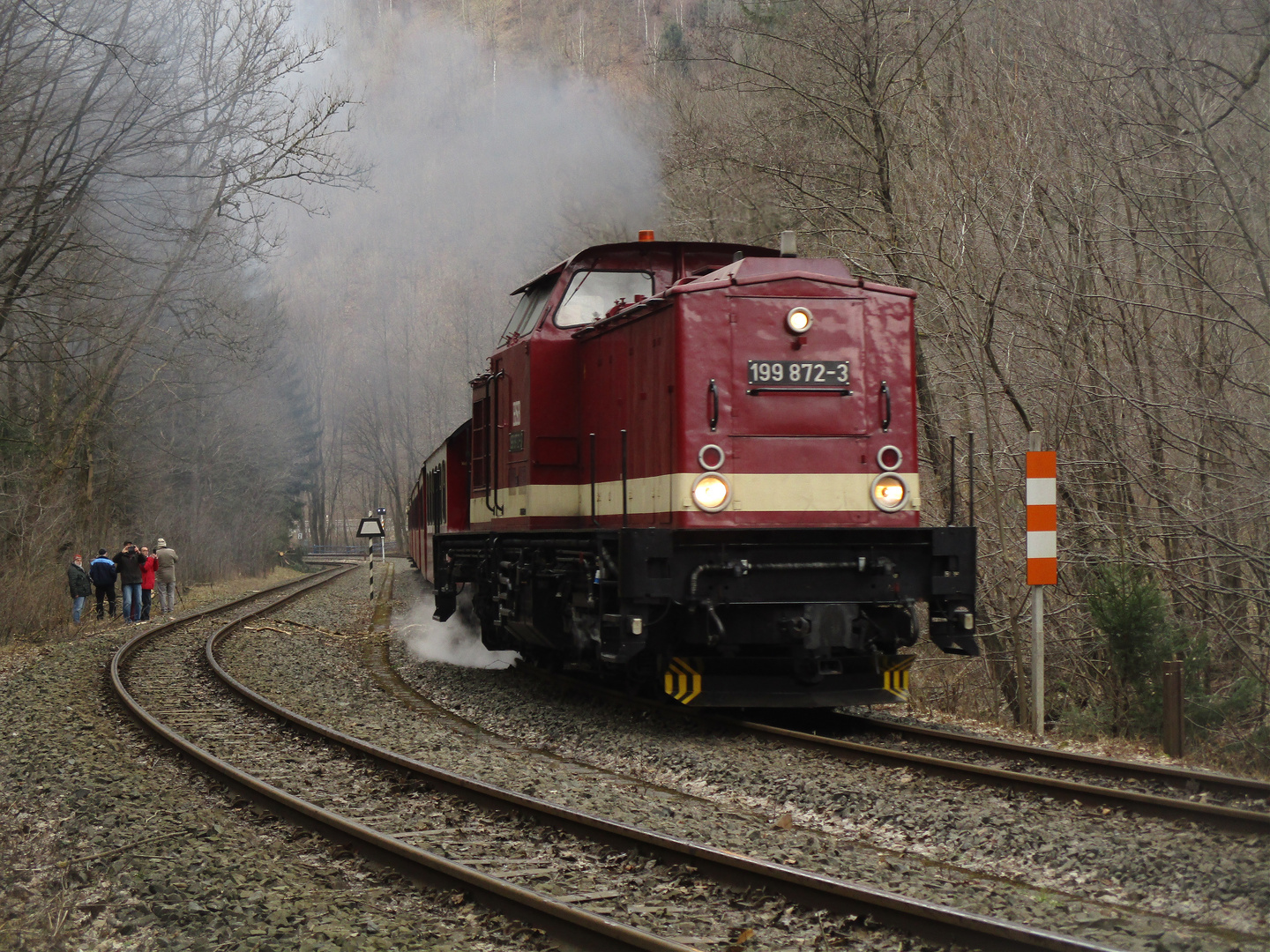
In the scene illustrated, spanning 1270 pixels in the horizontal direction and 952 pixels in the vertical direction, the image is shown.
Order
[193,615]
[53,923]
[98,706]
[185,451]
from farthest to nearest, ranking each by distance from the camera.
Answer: [185,451] → [193,615] → [98,706] → [53,923]

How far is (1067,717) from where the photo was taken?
921cm

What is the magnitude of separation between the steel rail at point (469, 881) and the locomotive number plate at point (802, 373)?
3979 mm

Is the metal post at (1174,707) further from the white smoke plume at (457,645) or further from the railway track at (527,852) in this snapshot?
the white smoke plume at (457,645)

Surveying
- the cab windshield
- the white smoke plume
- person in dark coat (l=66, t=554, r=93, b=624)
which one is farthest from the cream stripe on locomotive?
person in dark coat (l=66, t=554, r=93, b=624)

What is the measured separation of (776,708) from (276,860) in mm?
4719

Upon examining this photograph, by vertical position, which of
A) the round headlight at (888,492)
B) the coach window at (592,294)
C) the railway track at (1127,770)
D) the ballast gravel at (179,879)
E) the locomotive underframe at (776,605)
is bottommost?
the ballast gravel at (179,879)

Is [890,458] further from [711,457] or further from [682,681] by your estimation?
[682,681]

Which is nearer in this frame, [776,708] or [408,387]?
[776,708]

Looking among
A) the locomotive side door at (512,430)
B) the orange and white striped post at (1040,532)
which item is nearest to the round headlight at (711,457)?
the locomotive side door at (512,430)

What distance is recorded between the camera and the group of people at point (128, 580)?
19.2 metres

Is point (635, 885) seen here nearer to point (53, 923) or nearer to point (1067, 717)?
point (53, 923)

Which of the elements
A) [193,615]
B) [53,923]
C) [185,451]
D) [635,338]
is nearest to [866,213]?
[635,338]

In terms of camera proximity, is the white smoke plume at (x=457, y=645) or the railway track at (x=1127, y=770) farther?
the white smoke plume at (x=457, y=645)

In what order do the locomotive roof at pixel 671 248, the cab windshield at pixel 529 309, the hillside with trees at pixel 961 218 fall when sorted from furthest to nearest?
the hillside with trees at pixel 961 218
the cab windshield at pixel 529 309
the locomotive roof at pixel 671 248
